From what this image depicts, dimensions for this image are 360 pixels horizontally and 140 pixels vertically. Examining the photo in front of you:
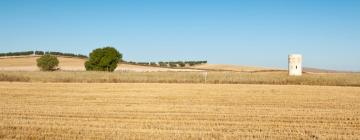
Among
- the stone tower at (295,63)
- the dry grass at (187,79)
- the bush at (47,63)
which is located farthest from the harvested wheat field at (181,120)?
the bush at (47,63)

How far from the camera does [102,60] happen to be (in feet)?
288

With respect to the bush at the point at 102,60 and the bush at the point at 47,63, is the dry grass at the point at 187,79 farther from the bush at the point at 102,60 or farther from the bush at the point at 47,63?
the bush at the point at 47,63

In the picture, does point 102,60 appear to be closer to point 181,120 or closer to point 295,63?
point 295,63

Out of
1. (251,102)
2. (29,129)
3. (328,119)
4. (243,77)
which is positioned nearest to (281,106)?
(251,102)

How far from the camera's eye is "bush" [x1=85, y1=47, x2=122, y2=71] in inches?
3455

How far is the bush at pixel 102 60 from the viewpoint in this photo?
288 feet

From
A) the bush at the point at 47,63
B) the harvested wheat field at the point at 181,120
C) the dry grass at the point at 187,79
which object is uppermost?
the bush at the point at 47,63

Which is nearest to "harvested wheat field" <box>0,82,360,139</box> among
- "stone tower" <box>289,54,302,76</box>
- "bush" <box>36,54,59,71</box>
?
"stone tower" <box>289,54,302,76</box>

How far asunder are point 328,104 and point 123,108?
33.0 feet

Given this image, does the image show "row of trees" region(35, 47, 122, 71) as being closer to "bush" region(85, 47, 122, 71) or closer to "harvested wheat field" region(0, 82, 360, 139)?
"bush" region(85, 47, 122, 71)

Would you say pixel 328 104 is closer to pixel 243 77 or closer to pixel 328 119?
pixel 328 119

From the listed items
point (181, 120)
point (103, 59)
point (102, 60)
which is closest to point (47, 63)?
point (102, 60)

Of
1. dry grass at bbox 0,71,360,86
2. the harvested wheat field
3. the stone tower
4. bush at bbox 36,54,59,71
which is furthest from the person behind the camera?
bush at bbox 36,54,59,71

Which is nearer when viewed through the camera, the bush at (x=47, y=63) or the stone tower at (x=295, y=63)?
the stone tower at (x=295, y=63)
